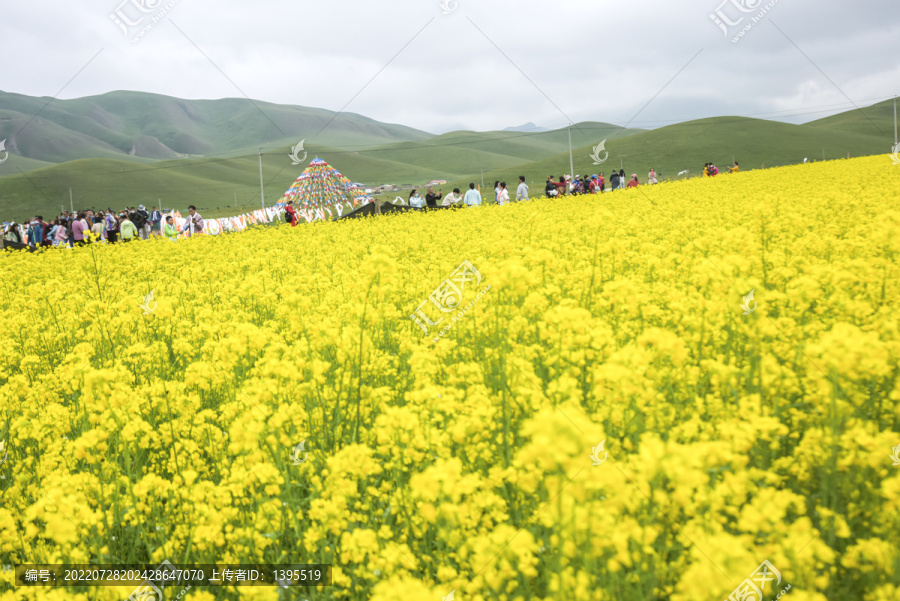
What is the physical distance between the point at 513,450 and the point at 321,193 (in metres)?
37.1

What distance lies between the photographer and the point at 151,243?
720 inches

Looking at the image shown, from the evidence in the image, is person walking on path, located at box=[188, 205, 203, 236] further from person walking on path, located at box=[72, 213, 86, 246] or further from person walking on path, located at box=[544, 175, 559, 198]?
person walking on path, located at box=[544, 175, 559, 198]

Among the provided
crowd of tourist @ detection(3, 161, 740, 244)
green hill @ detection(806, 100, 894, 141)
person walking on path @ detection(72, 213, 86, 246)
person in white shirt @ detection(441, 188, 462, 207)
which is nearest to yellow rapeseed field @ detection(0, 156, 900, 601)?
person walking on path @ detection(72, 213, 86, 246)

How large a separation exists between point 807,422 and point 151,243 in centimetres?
1963

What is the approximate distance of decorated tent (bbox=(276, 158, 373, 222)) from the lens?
3734 cm

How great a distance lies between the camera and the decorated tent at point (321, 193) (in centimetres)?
3734

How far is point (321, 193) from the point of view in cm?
3809

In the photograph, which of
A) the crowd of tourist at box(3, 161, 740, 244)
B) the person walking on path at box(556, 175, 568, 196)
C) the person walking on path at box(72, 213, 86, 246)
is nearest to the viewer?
the person walking on path at box(72, 213, 86, 246)

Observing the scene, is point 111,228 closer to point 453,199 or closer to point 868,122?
point 453,199

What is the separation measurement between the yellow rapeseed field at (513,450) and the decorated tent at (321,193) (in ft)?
104

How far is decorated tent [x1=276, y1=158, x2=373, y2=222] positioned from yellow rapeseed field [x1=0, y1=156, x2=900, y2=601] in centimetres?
3162

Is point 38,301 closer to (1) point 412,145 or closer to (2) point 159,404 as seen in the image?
(2) point 159,404

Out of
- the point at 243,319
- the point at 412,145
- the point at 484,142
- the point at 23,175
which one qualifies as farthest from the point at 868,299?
the point at 484,142

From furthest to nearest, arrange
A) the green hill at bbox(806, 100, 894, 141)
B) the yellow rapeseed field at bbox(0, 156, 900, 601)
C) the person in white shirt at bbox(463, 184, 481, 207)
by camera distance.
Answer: the green hill at bbox(806, 100, 894, 141), the person in white shirt at bbox(463, 184, 481, 207), the yellow rapeseed field at bbox(0, 156, 900, 601)
